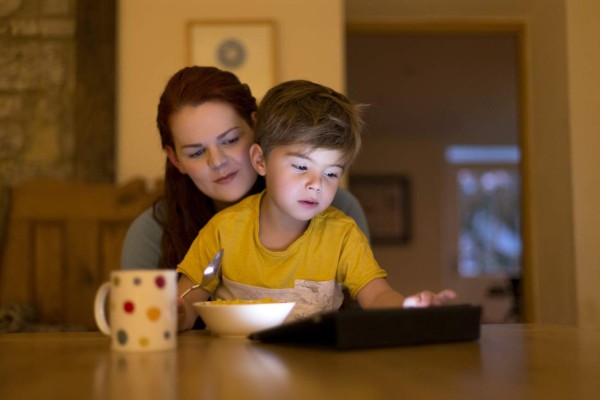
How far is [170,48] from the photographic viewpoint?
371 cm

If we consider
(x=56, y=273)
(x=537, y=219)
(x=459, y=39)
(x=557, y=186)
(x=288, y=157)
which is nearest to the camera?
(x=288, y=157)

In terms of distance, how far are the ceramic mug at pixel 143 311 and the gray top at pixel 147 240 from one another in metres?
1.01

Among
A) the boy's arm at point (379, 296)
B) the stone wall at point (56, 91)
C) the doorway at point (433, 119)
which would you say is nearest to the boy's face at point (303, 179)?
the boy's arm at point (379, 296)

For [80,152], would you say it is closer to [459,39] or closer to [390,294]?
[390,294]

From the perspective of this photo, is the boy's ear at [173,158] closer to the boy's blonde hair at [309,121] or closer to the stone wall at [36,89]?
the boy's blonde hair at [309,121]

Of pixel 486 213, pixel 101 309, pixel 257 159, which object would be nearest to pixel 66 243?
pixel 257 159

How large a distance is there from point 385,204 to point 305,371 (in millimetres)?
8895

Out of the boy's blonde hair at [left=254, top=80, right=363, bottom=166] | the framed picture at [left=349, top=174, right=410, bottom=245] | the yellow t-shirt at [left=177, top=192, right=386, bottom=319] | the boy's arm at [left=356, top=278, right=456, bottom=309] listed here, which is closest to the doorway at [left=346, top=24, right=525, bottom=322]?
the framed picture at [left=349, top=174, right=410, bottom=245]

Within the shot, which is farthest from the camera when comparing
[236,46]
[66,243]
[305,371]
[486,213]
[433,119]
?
[486,213]

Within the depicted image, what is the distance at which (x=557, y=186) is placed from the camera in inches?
A: 156

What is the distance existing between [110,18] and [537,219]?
241 cm

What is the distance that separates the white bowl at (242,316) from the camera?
3.45 ft

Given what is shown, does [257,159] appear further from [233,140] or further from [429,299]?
[429,299]

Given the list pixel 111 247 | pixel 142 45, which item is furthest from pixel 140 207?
pixel 142 45
